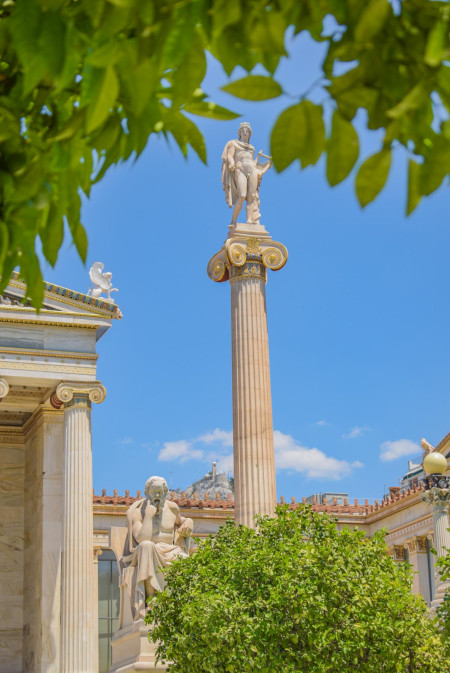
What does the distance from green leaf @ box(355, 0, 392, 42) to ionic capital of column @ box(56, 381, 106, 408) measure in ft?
88.2

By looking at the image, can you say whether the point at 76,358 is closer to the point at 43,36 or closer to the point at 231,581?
the point at 231,581

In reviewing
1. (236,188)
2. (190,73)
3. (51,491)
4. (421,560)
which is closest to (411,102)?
(190,73)

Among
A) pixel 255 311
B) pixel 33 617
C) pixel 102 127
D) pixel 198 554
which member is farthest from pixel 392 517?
pixel 102 127

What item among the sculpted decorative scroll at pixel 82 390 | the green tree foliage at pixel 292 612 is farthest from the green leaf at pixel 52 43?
the sculpted decorative scroll at pixel 82 390

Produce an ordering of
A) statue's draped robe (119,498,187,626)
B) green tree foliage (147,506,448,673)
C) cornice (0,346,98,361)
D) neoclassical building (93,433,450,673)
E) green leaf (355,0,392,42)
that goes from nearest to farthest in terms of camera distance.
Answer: green leaf (355,0,392,42)
green tree foliage (147,506,448,673)
statue's draped robe (119,498,187,626)
cornice (0,346,98,361)
neoclassical building (93,433,450,673)

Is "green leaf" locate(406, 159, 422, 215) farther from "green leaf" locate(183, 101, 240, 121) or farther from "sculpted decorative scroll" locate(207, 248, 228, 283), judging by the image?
"sculpted decorative scroll" locate(207, 248, 228, 283)

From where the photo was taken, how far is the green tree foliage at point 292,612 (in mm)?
16438

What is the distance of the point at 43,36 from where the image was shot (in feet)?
10.6

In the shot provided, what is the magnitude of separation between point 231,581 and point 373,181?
15049 millimetres

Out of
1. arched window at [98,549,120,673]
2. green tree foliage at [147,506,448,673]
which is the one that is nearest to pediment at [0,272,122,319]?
green tree foliage at [147,506,448,673]

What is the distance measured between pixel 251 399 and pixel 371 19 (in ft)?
68.4

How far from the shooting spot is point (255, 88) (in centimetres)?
333

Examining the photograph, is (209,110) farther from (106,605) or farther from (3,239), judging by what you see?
(106,605)

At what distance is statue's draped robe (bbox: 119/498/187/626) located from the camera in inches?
764
